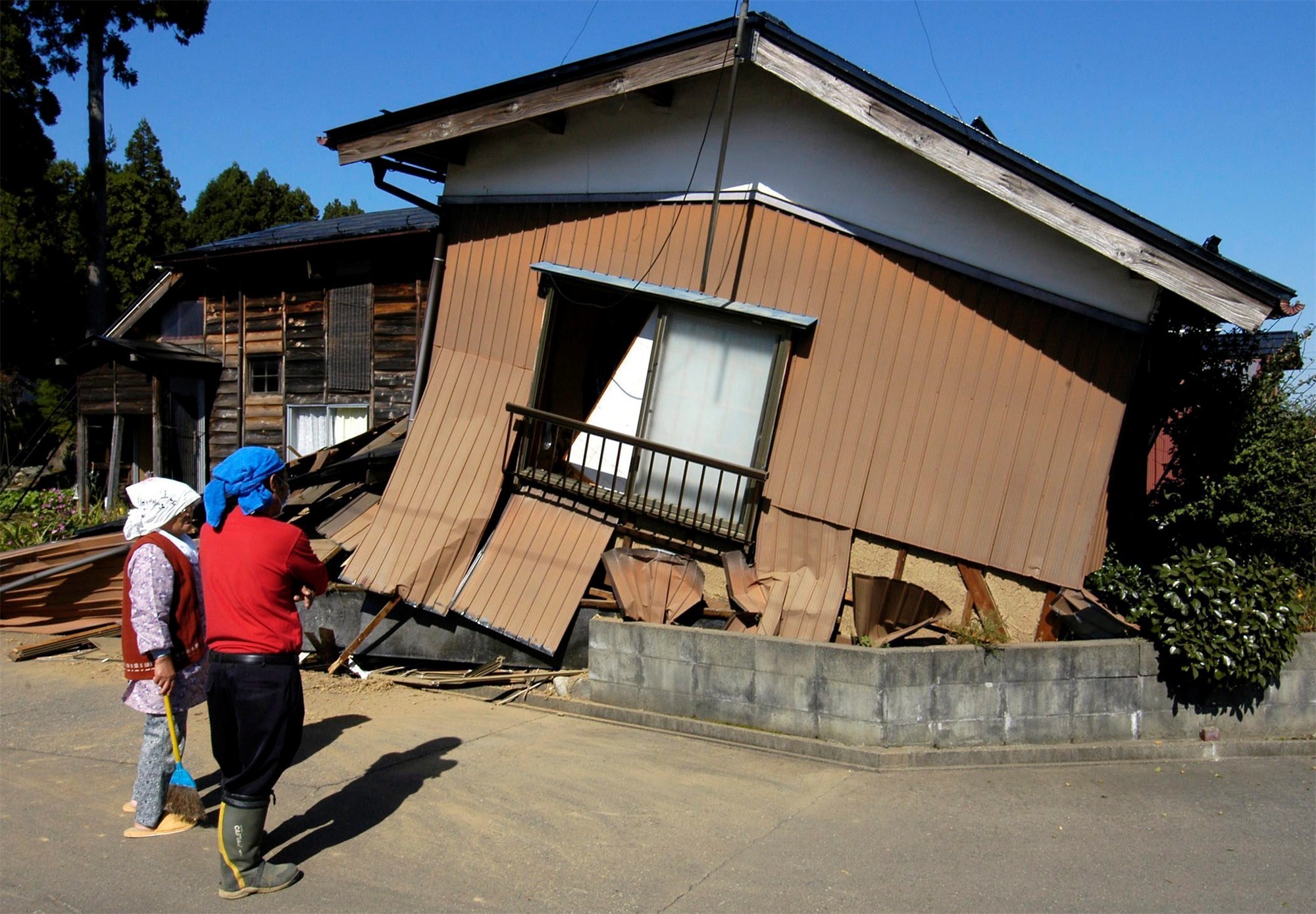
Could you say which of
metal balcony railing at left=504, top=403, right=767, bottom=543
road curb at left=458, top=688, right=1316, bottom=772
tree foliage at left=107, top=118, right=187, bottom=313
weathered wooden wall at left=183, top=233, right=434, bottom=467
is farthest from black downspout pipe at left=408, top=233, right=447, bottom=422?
tree foliage at left=107, top=118, right=187, bottom=313

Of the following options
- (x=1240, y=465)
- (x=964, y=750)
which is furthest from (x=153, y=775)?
(x=1240, y=465)

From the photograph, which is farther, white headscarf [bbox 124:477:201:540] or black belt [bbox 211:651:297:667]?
white headscarf [bbox 124:477:201:540]

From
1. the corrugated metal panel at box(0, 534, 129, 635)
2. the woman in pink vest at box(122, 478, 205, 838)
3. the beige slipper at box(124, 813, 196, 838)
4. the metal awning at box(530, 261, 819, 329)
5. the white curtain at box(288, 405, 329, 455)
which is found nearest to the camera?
the woman in pink vest at box(122, 478, 205, 838)

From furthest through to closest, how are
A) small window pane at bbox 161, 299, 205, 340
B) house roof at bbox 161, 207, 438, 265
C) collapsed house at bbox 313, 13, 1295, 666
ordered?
small window pane at bbox 161, 299, 205, 340 → house roof at bbox 161, 207, 438, 265 → collapsed house at bbox 313, 13, 1295, 666

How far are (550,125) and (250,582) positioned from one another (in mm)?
5866

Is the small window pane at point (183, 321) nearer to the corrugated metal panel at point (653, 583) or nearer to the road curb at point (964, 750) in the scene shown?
the corrugated metal panel at point (653, 583)

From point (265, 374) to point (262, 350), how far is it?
35 centimetres

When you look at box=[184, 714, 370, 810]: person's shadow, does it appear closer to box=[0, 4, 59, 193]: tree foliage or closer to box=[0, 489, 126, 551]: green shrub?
box=[0, 489, 126, 551]: green shrub

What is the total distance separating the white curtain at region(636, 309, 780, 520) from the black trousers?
423 centimetres

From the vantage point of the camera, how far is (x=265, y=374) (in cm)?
1351

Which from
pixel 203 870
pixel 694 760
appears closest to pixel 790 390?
pixel 694 760

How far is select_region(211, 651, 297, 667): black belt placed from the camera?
13.7 ft

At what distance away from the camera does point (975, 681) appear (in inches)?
245

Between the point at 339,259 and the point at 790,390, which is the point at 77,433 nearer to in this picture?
the point at 339,259
